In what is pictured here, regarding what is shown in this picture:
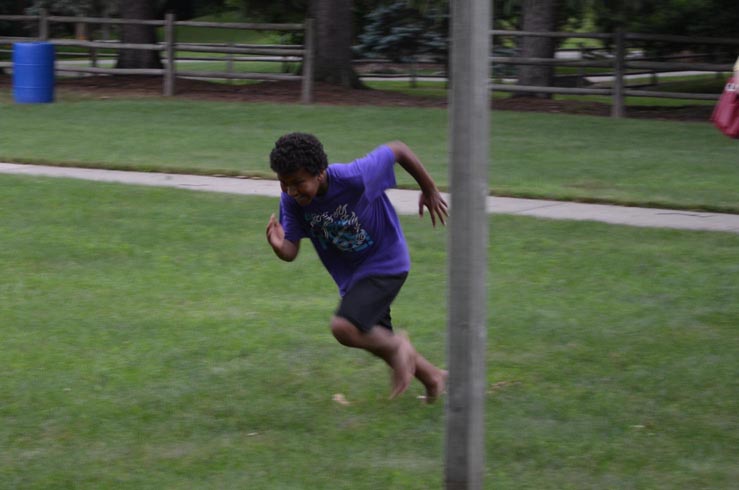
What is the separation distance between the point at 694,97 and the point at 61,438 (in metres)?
15.6

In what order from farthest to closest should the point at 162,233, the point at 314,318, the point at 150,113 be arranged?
the point at 150,113, the point at 162,233, the point at 314,318

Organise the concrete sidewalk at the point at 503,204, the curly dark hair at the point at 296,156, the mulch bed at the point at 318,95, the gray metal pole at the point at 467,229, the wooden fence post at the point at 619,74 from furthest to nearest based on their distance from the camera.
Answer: the mulch bed at the point at 318,95
the wooden fence post at the point at 619,74
the concrete sidewalk at the point at 503,204
the curly dark hair at the point at 296,156
the gray metal pole at the point at 467,229

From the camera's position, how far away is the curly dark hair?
15.5ft

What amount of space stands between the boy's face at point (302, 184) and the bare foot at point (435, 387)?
3.46ft

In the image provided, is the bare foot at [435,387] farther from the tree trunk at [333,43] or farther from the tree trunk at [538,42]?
the tree trunk at [333,43]

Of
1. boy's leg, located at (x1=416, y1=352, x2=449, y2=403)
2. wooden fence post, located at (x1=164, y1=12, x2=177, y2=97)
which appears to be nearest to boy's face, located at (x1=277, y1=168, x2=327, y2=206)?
boy's leg, located at (x1=416, y1=352, x2=449, y2=403)

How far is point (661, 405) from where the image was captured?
5168 mm

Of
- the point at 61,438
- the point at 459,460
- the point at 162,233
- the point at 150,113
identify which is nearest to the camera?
the point at 459,460

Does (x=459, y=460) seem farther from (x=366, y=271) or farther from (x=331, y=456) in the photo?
(x=366, y=271)

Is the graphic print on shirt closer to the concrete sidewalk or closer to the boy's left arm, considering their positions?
the boy's left arm

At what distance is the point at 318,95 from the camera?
817 inches

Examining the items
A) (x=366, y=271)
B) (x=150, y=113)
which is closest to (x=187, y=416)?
(x=366, y=271)

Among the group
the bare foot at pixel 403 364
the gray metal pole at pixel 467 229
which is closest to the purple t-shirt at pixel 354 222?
the bare foot at pixel 403 364

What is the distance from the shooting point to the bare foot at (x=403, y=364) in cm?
511
